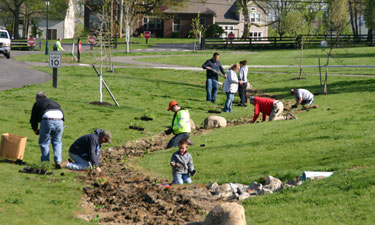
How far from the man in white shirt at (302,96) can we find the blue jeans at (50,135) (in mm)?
13001

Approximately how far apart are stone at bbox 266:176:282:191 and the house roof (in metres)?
86.9

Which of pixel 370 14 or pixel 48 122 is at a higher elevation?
pixel 370 14

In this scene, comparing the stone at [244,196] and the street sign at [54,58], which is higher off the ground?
the street sign at [54,58]

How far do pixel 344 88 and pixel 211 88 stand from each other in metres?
8.87

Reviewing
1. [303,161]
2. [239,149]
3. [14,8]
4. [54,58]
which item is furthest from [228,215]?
[14,8]

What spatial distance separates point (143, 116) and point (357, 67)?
25.7 metres

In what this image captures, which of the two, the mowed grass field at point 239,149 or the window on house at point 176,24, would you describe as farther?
the window on house at point 176,24

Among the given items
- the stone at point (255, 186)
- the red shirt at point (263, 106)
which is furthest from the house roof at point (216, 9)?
the stone at point (255, 186)

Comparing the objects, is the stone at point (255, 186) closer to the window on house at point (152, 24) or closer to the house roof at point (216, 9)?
the house roof at point (216, 9)

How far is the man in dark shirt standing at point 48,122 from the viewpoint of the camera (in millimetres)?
14445

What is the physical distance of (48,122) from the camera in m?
14.4

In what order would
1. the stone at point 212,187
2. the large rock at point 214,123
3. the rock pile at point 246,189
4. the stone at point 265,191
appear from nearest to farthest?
the stone at point 265,191 → the rock pile at point 246,189 → the stone at point 212,187 → the large rock at point 214,123

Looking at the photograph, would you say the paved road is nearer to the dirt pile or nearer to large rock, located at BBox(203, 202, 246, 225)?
the dirt pile

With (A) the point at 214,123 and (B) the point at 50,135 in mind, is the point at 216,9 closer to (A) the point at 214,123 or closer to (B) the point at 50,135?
(A) the point at 214,123
